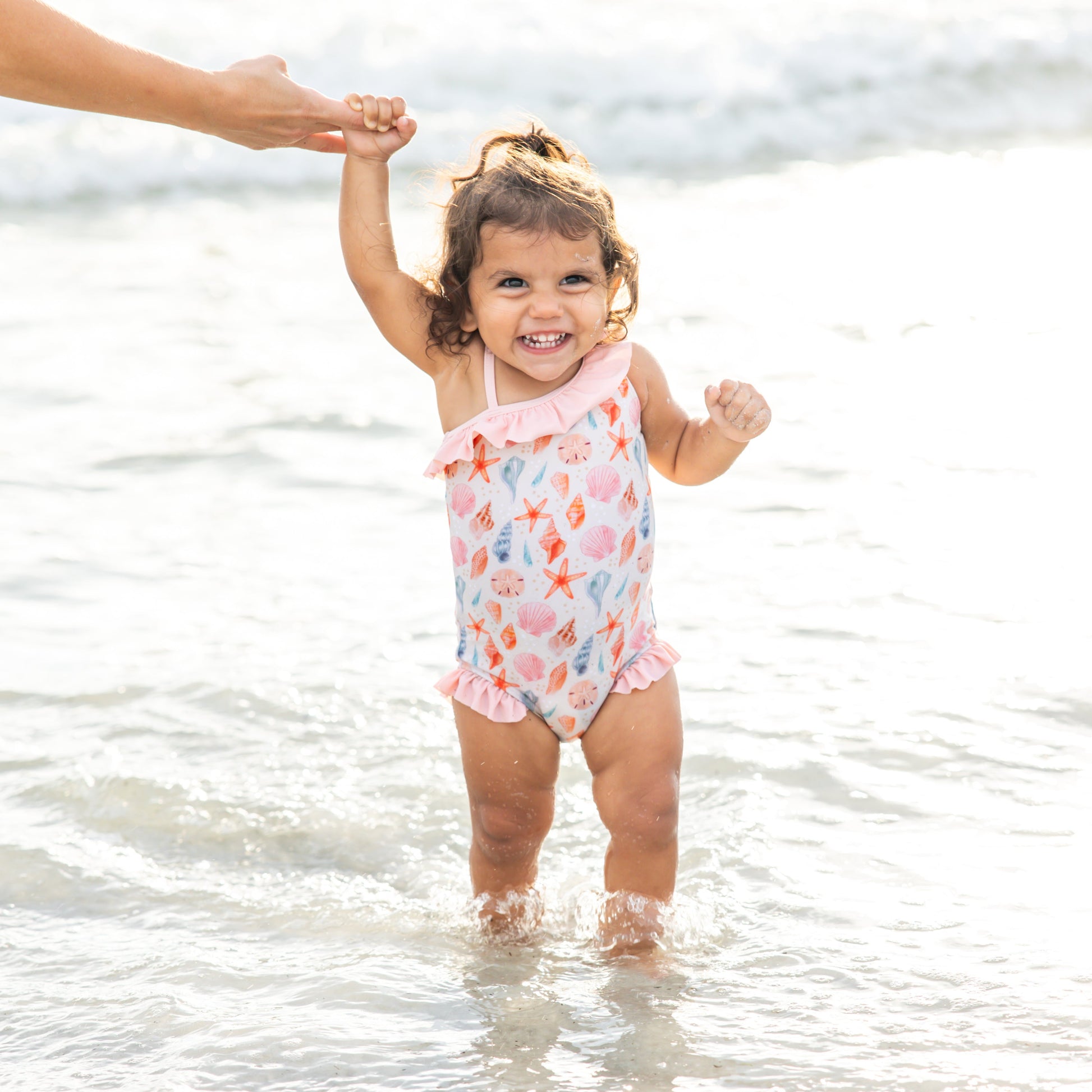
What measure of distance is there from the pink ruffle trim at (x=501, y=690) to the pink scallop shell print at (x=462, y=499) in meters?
0.31

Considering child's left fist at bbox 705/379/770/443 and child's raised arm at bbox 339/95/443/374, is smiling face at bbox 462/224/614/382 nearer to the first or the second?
child's raised arm at bbox 339/95/443/374

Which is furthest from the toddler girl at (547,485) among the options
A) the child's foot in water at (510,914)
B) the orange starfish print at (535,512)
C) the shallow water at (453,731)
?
the shallow water at (453,731)

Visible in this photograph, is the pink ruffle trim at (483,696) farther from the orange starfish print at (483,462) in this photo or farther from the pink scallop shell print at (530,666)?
the orange starfish print at (483,462)

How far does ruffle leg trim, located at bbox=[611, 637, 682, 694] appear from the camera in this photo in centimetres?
272

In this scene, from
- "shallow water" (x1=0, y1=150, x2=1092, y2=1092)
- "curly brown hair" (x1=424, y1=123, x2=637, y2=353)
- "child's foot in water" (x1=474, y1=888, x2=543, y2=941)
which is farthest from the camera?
"child's foot in water" (x1=474, y1=888, x2=543, y2=941)

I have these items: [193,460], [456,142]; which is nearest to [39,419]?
[193,460]

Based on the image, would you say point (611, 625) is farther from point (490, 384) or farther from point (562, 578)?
point (490, 384)

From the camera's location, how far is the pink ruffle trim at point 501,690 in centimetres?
271

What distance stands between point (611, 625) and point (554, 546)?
192mm

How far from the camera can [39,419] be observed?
5559 mm

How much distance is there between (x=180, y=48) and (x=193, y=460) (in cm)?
824

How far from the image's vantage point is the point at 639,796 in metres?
2.69

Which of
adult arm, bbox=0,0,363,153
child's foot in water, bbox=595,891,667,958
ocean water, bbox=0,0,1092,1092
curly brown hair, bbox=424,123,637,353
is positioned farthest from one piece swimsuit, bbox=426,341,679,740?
adult arm, bbox=0,0,363,153

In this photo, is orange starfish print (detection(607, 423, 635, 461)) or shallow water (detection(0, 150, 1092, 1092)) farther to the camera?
orange starfish print (detection(607, 423, 635, 461))
